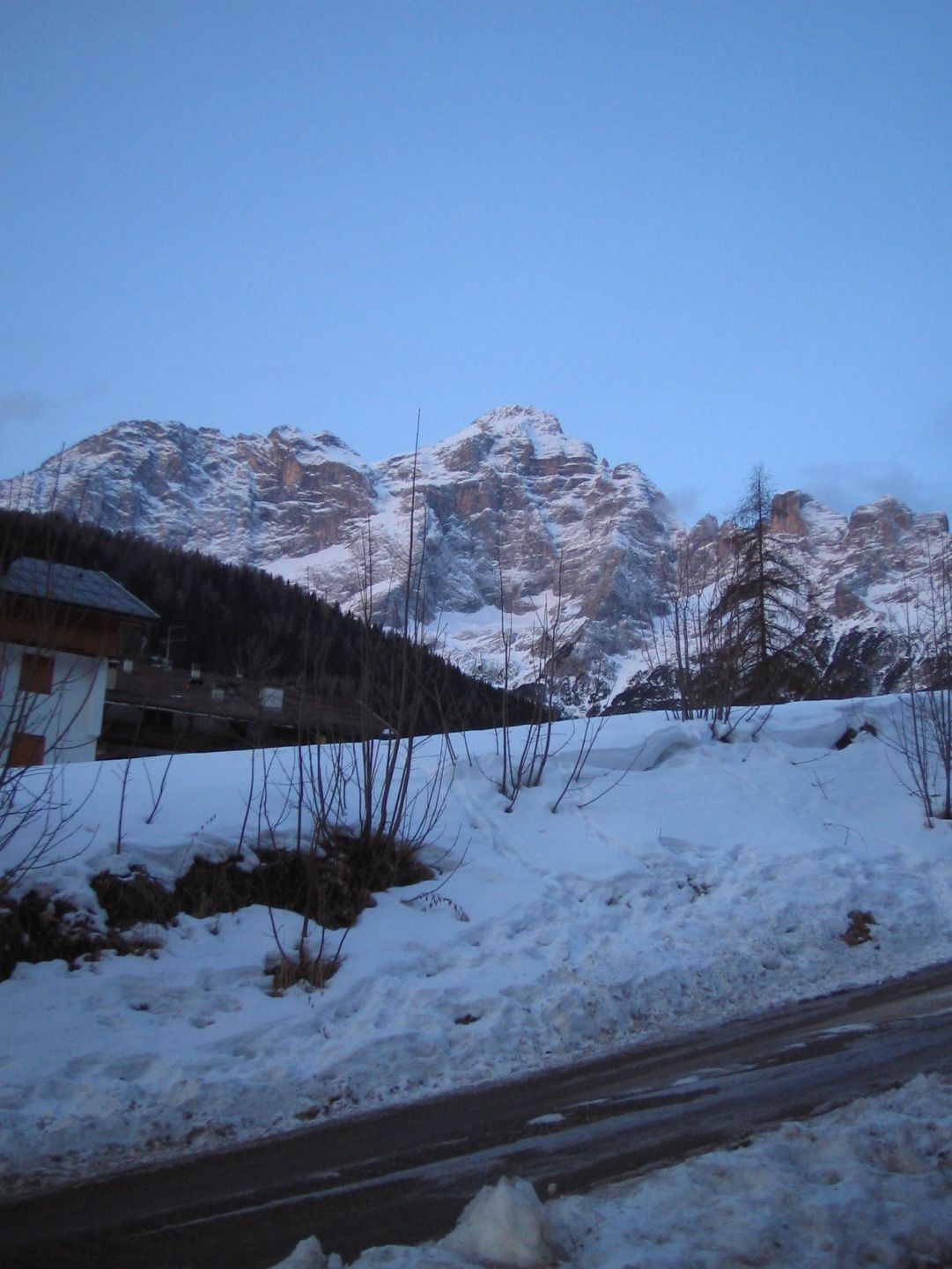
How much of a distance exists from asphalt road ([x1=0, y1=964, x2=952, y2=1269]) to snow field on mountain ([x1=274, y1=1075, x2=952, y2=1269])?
28 centimetres

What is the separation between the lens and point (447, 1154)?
4.54 metres

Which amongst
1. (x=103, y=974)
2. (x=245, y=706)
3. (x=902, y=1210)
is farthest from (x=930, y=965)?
(x=245, y=706)

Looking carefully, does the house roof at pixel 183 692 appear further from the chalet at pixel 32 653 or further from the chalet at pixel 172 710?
the chalet at pixel 32 653

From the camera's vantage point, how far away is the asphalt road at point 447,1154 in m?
3.67

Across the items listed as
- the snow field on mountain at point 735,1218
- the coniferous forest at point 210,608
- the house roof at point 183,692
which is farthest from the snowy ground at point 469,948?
the house roof at point 183,692

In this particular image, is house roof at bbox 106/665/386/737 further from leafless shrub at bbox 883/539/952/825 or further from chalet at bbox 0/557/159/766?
leafless shrub at bbox 883/539/952/825

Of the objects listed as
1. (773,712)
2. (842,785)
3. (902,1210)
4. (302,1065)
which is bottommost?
(302,1065)

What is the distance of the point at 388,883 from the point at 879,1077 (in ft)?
15.6

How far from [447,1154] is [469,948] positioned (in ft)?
11.0

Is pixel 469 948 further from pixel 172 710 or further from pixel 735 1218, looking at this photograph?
pixel 172 710

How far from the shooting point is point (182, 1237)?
3.71 meters

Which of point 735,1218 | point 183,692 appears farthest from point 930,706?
point 183,692

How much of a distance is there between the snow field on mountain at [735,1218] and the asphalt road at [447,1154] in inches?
11.2

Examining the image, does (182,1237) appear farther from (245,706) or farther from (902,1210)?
(245,706)
